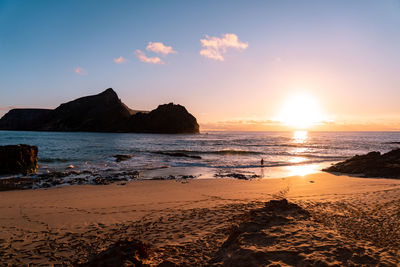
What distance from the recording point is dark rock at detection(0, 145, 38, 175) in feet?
62.3

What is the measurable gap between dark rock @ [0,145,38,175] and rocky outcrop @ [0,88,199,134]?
4906 inches

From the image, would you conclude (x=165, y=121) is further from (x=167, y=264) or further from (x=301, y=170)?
(x=167, y=264)

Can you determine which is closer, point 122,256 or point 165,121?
point 122,256

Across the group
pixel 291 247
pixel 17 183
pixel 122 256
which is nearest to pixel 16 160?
pixel 17 183

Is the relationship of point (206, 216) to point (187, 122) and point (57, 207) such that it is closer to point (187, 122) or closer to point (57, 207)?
point (57, 207)

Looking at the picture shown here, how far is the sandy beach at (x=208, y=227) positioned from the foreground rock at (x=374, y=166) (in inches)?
315

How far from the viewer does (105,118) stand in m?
157

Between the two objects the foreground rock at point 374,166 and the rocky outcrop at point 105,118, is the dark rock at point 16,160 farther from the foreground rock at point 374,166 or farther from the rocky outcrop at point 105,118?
the rocky outcrop at point 105,118

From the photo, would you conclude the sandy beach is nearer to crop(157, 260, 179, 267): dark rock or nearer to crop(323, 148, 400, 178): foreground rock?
crop(157, 260, 179, 267): dark rock

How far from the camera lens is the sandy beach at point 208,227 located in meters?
5.16

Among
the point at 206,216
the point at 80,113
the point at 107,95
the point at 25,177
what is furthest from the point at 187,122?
the point at 206,216

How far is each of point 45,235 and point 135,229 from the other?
2.60m

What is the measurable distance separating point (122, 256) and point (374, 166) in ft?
75.1

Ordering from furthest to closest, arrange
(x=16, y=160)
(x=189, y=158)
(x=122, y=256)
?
(x=189, y=158) < (x=16, y=160) < (x=122, y=256)
